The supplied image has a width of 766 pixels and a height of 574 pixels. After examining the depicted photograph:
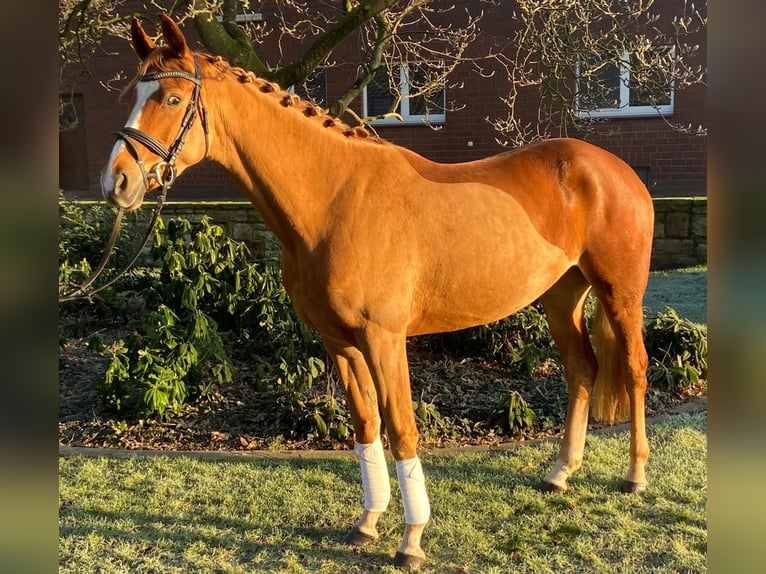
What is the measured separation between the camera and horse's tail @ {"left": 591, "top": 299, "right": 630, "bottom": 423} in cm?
357

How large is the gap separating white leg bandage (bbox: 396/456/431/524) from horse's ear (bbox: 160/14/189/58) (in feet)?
6.41

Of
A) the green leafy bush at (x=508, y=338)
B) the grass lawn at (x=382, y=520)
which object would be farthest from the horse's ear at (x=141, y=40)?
the green leafy bush at (x=508, y=338)

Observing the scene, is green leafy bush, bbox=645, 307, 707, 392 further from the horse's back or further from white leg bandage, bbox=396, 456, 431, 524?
white leg bandage, bbox=396, 456, 431, 524

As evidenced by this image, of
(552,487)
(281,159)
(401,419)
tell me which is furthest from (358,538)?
(281,159)

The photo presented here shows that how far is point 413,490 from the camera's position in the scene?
2.75m

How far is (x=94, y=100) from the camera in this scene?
12.7 m

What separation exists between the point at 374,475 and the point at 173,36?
216cm

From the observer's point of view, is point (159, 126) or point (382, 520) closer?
point (159, 126)

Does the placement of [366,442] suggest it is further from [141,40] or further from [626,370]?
[141,40]

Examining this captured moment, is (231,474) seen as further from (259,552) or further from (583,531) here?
(583,531)

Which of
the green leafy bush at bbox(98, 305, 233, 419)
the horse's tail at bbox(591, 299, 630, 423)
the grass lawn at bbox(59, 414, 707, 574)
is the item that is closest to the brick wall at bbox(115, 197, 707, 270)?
the green leafy bush at bbox(98, 305, 233, 419)
